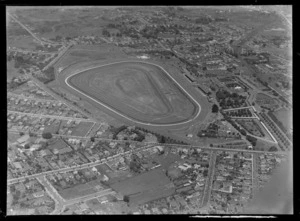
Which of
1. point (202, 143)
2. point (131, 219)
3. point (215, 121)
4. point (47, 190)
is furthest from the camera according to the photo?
point (215, 121)

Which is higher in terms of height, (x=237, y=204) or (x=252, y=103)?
(x=252, y=103)

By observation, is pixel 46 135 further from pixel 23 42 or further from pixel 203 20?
pixel 203 20

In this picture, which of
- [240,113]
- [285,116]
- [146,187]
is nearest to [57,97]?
[146,187]

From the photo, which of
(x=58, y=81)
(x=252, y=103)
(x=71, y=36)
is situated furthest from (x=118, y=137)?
(x=71, y=36)

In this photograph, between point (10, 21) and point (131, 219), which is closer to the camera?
point (131, 219)

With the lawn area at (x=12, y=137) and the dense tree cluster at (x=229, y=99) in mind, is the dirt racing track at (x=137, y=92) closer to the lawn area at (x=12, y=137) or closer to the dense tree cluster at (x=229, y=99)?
the dense tree cluster at (x=229, y=99)

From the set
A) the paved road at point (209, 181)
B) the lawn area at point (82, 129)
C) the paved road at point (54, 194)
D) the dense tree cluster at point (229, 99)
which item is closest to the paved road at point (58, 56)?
the lawn area at point (82, 129)

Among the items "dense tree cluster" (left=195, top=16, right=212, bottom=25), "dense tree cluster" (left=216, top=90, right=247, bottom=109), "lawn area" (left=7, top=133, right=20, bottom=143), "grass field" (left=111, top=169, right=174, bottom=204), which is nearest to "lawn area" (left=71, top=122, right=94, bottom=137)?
"lawn area" (left=7, top=133, right=20, bottom=143)

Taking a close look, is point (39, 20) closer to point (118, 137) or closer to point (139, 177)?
point (118, 137)
